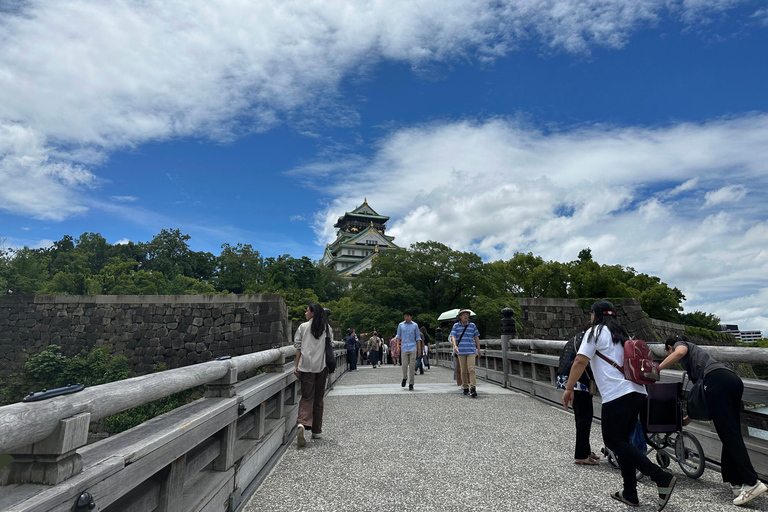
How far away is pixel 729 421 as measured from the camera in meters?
3.45

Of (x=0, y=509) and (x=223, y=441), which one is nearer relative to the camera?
(x=0, y=509)

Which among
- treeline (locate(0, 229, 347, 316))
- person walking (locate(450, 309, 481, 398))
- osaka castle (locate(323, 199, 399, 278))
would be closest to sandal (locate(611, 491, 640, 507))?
person walking (locate(450, 309, 481, 398))

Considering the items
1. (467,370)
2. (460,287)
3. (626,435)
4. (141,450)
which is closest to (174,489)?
(141,450)

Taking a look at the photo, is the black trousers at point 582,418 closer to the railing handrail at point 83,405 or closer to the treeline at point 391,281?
the railing handrail at point 83,405

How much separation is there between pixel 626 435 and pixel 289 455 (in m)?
3.47

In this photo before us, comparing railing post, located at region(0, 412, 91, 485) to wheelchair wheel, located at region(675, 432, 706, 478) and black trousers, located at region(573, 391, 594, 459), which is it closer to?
black trousers, located at region(573, 391, 594, 459)

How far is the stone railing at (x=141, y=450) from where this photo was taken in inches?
57.6

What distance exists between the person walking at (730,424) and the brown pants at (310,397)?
3.72 m

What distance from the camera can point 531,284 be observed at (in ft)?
136

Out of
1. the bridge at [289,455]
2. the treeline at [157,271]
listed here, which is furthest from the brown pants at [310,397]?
the treeline at [157,271]

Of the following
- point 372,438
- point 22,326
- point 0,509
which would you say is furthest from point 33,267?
point 0,509

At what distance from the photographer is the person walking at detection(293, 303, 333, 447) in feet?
18.0

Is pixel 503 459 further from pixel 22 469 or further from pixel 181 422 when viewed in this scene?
pixel 22 469

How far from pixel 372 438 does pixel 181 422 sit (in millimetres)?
3643
